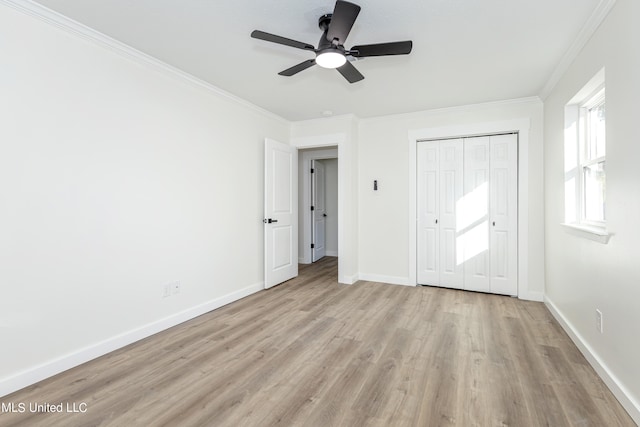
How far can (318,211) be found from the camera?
22.5ft

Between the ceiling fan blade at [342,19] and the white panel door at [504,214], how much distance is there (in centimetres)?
291

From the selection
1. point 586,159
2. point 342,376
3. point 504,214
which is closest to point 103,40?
point 342,376

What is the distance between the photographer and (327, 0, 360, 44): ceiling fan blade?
173 centimetres

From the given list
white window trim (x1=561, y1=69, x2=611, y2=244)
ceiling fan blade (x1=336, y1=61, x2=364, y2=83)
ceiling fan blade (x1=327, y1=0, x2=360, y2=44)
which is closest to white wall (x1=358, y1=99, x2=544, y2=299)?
white window trim (x1=561, y1=69, x2=611, y2=244)

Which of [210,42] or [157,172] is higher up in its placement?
[210,42]

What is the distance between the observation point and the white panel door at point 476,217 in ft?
13.3

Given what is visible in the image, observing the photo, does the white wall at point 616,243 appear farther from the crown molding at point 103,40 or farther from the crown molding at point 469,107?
the crown molding at point 103,40

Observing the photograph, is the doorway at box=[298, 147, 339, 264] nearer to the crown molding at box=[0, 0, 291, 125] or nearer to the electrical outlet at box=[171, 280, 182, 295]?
the crown molding at box=[0, 0, 291, 125]

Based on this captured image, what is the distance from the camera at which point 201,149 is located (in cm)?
331

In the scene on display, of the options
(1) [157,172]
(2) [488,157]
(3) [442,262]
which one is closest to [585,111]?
(2) [488,157]

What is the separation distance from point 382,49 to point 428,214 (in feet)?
8.96

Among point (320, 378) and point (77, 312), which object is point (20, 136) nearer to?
point (77, 312)

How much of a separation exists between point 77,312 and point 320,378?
1.86m

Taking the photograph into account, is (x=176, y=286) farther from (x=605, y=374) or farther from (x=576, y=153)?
(x=576, y=153)
